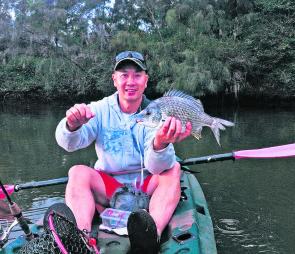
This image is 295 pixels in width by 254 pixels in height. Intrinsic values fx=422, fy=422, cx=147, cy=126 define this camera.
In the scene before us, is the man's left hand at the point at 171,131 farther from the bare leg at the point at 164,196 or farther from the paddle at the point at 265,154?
the paddle at the point at 265,154

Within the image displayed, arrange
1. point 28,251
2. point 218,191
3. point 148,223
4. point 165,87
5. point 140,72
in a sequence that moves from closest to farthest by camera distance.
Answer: point 28,251 < point 148,223 < point 140,72 < point 218,191 < point 165,87

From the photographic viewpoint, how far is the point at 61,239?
2.10m

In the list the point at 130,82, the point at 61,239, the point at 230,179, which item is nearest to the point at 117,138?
the point at 130,82

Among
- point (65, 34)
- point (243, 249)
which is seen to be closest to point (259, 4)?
point (65, 34)

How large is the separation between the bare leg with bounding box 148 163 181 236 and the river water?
114cm

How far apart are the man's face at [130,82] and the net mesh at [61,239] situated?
1.29 metres

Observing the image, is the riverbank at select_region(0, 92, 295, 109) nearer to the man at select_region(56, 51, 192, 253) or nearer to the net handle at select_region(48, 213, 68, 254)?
the man at select_region(56, 51, 192, 253)

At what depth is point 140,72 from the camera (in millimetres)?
3248

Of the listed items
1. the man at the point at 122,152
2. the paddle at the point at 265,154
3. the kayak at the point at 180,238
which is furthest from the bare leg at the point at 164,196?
the paddle at the point at 265,154

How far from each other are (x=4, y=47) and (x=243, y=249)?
73.9 feet

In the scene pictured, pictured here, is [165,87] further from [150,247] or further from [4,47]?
[150,247]

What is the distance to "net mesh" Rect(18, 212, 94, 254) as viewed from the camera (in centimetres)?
208

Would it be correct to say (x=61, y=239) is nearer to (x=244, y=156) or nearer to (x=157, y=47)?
(x=244, y=156)

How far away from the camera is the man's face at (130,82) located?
3205mm
